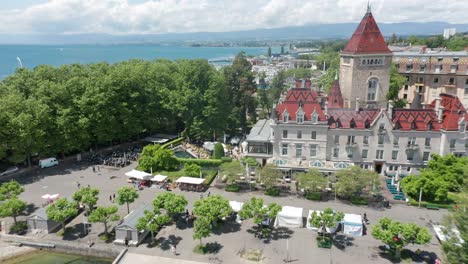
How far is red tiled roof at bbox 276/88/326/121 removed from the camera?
50125mm

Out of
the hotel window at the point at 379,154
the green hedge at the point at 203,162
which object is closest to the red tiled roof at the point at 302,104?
the hotel window at the point at 379,154

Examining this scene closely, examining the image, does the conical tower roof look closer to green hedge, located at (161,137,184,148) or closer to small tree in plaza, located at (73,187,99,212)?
green hedge, located at (161,137,184,148)

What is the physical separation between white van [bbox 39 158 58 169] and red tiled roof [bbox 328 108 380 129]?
44673 millimetres

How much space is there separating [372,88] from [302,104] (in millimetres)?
16716

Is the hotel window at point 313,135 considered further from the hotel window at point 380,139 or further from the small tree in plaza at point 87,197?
the small tree in plaza at point 87,197

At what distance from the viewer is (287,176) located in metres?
49.0

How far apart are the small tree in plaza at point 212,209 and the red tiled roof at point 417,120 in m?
29.9

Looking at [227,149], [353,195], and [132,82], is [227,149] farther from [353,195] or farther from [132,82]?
[353,195]

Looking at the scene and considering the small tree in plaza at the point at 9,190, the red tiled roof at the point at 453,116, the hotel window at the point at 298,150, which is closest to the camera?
the small tree in plaza at the point at 9,190

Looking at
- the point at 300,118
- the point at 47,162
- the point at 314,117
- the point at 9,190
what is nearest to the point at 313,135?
the point at 314,117

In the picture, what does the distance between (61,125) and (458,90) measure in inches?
2969

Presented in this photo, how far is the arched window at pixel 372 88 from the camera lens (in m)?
58.3

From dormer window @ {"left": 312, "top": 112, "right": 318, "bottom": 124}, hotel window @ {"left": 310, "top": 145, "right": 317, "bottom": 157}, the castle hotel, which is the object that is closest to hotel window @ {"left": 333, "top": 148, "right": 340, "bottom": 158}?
the castle hotel

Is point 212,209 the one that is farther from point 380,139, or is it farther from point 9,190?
point 380,139
